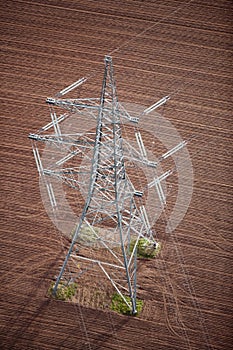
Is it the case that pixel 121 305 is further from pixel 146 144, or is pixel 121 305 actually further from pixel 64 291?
pixel 146 144

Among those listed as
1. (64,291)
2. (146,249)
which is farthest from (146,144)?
(64,291)

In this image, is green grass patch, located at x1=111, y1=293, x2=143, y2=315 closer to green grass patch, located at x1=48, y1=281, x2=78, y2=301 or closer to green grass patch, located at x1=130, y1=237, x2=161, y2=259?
green grass patch, located at x1=48, y1=281, x2=78, y2=301

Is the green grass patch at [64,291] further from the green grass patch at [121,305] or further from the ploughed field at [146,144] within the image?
the green grass patch at [121,305]

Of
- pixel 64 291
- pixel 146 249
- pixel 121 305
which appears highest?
pixel 146 249

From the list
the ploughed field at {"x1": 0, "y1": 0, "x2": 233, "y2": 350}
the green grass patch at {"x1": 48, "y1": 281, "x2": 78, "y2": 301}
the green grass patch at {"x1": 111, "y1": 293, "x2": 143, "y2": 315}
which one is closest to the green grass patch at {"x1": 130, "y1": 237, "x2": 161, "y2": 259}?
the ploughed field at {"x1": 0, "y1": 0, "x2": 233, "y2": 350}

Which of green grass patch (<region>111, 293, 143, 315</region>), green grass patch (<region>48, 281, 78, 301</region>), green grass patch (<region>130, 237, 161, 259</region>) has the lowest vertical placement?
green grass patch (<region>111, 293, 143, 315</region>)

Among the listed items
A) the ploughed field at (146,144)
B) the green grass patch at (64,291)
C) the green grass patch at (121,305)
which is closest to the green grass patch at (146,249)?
the ploughed field at (146,144)
